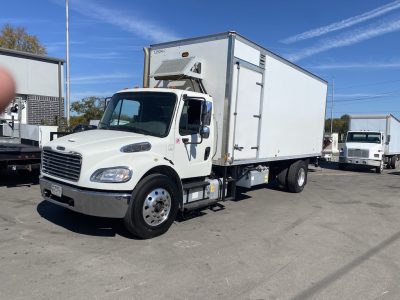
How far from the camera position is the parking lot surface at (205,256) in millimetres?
4496

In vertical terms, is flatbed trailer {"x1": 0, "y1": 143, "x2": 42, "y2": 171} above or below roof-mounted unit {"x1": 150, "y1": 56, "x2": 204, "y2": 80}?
below

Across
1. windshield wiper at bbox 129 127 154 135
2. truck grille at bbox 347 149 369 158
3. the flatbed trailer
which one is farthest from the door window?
truck grille at bbox 347 149 369 158

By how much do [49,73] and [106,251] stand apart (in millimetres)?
10588

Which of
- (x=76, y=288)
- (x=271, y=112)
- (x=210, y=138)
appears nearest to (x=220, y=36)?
(x=210, y=138)

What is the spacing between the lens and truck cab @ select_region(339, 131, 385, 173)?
74.0 feet

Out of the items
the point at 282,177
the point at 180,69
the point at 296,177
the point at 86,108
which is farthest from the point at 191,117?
the point at 86,108

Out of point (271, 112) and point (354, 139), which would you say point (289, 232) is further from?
point (354, 139)

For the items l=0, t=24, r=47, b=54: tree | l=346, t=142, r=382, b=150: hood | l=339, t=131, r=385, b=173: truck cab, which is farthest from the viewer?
l=0, t=24, r=47, b=54: tree

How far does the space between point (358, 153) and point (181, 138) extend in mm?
18700

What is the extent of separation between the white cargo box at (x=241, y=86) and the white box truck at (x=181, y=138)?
0.07 feet

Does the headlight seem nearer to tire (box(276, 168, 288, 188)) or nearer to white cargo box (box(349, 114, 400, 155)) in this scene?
tire (box(276, 168, 288, 188))

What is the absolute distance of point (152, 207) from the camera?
631 centimetres

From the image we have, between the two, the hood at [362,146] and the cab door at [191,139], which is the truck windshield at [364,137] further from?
the cab door at [191,139]

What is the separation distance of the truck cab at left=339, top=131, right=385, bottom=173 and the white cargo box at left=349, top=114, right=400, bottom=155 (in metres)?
0.87
